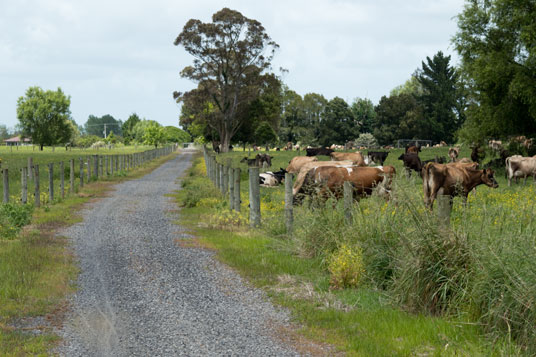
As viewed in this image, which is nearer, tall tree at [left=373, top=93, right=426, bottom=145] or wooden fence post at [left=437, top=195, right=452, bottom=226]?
wooden fence post at [left=437, top=195, right=452, bottom=226]

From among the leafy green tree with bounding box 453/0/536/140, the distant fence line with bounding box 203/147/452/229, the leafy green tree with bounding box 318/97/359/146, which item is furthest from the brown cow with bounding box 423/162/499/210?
the leafy green tree with bounding box 318/97/359/146

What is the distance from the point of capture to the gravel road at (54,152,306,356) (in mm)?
6773

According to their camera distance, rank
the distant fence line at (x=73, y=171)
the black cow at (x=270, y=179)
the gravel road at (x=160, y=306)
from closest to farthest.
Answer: the gravel road at (x=160, y=306) < the distant fence line at (x=73, y=171) < the black cow at (x=270, y=179)

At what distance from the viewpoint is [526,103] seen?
35.2 meters

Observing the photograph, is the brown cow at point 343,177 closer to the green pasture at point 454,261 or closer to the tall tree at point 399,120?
the green pasture at point 454,261

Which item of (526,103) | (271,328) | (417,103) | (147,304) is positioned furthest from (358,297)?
(417,103)

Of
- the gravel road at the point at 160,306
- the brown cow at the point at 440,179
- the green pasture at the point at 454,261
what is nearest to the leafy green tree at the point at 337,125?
the brown cow at the point at 440,179

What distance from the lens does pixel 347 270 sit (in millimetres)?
9062

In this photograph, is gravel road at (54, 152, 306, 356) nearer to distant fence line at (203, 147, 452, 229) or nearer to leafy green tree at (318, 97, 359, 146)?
distant fence line at (203, 147, 452, 229)

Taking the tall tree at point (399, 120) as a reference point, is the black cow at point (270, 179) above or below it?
below

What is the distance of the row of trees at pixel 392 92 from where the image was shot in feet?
120

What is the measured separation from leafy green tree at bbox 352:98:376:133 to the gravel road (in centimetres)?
11229

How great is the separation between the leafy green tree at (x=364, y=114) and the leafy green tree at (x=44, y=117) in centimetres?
6218

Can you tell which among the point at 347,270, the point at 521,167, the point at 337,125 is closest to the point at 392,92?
the point at 337,125
